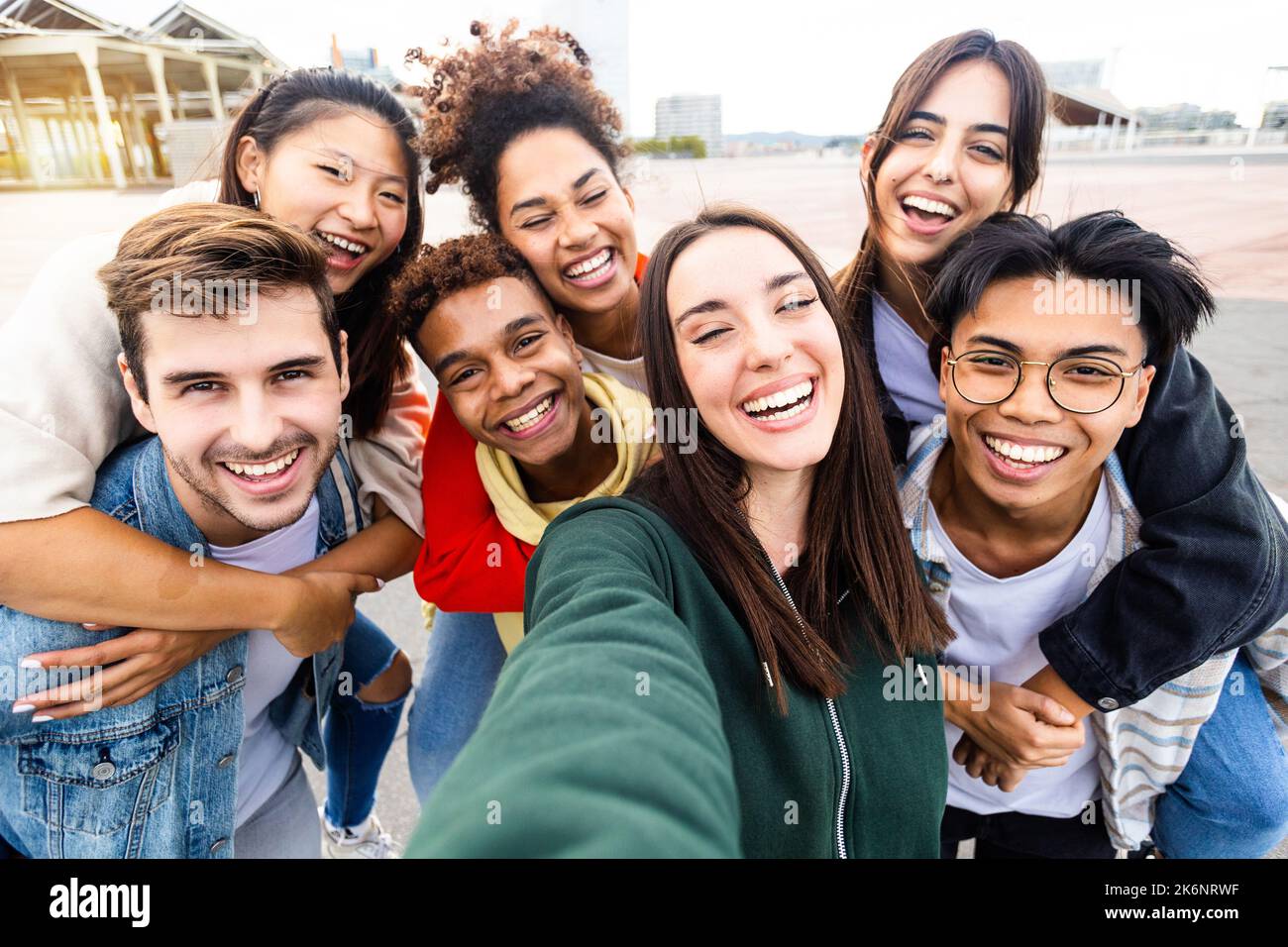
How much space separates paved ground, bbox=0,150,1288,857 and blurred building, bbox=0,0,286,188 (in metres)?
0.98

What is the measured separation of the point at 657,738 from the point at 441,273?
1548 mm

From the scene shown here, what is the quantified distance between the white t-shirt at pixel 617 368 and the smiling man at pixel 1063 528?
0.93 m

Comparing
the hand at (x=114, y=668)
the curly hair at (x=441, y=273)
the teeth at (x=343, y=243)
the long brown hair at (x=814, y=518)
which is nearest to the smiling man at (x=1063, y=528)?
the long brown hair at (x=814, y=518)

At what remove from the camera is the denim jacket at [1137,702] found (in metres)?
1.56

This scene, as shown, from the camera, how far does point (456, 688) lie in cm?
223

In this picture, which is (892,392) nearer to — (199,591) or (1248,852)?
(1248,852)

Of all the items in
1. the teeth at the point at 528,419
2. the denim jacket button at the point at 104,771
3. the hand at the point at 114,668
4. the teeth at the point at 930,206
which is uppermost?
the teeth at the point at 930,206

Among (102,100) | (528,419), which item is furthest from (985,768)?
(102,100)

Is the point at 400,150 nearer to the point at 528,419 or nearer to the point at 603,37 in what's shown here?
the point at 528,419

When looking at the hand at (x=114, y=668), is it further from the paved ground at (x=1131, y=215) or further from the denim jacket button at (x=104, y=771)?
the paved ground at (x=1131, y=215)

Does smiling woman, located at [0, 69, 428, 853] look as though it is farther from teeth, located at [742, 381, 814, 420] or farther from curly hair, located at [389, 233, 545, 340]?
teeth, located at [742, 381, 814, 420]
